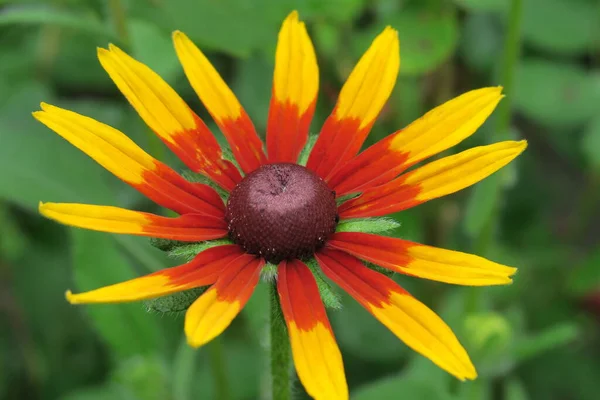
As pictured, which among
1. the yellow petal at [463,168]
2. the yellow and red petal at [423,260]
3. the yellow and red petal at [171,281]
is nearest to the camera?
the yellow and red petal at [171,281]

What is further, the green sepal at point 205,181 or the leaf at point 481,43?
the leaf at point 481,43

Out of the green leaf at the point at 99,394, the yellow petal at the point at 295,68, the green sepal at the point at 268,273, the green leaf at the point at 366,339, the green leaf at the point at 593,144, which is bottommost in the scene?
the green leaf at the point at 366,339

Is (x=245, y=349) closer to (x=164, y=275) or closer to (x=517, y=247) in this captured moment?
(x=517, y=247)

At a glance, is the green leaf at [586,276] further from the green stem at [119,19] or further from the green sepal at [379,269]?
the green stem at [119,19]

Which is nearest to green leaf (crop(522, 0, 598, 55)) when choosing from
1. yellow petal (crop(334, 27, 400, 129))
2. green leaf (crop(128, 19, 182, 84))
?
green leaf (crop(128, 19, 182, 84))

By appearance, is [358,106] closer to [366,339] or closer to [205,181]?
[205,181]

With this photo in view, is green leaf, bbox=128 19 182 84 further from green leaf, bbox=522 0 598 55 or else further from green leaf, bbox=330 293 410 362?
green leaf, bbox=522 0 598 55

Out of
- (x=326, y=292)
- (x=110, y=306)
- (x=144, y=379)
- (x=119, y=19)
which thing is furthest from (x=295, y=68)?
(x=110, y=306)

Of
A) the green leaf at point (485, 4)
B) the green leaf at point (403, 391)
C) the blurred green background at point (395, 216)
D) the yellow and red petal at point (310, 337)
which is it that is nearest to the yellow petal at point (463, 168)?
the yellow and red petal at point (310, 337)
